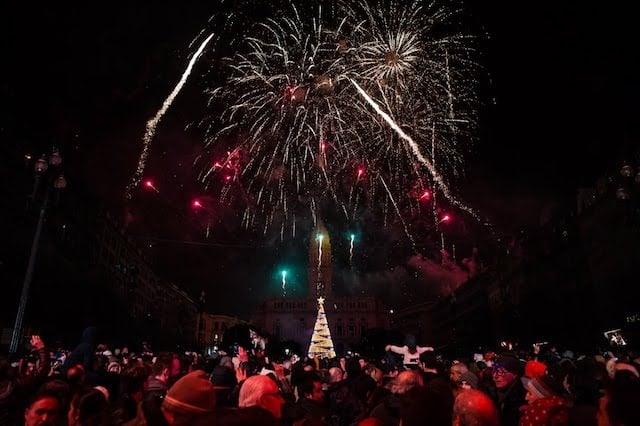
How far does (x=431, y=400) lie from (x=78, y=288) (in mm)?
42254

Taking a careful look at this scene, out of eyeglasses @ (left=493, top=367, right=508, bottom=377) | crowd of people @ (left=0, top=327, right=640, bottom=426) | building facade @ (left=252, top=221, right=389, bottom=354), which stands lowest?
crowd of people @ (left=0, top=327, right=640, bottom=426)

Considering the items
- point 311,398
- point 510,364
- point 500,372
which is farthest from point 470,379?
point 311,398

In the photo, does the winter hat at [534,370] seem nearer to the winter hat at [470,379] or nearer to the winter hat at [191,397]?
the winter hat at [470,379]

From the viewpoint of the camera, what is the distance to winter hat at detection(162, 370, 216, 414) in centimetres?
318

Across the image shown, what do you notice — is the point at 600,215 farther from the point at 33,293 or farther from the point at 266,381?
the point at 33,293

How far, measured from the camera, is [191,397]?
320 centimetres

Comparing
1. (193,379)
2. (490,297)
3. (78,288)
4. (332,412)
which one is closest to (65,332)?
(78,288)

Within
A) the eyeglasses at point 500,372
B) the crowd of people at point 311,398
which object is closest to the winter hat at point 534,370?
the crowd of people at point 311,398

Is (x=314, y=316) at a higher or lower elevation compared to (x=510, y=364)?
higher

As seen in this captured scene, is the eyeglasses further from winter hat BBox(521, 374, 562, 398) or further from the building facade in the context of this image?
the building facade

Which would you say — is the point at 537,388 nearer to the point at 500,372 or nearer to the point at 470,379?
the point at 500,372

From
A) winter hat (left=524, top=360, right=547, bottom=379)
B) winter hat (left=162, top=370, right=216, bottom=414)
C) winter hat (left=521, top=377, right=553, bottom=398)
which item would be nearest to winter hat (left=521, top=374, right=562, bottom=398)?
winter hat (left=521, top=377, right=553, bottom=398)

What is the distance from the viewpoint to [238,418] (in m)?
1.59

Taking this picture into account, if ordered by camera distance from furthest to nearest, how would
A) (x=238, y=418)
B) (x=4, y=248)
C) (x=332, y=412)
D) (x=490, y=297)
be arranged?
(x=490, y=297) < (x=4, y=248) < (x=332, y=412) < (x=238, y=418)
